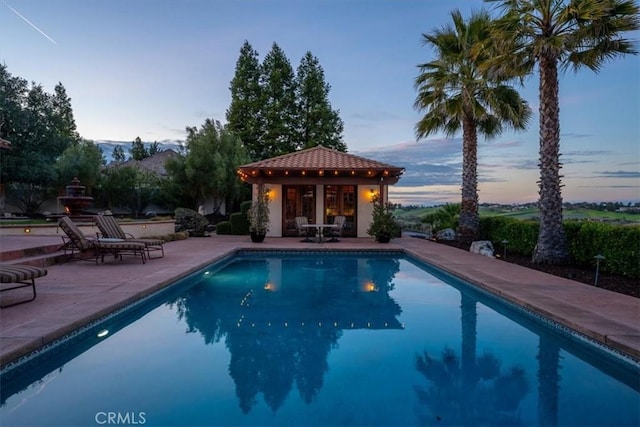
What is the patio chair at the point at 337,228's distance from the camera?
15.8 m

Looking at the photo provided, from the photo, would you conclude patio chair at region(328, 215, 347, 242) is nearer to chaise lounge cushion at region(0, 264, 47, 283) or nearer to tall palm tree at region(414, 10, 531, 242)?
tall palm tree at region(414, 10, 531, 242)

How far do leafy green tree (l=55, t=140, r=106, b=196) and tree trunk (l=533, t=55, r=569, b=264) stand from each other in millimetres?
27194

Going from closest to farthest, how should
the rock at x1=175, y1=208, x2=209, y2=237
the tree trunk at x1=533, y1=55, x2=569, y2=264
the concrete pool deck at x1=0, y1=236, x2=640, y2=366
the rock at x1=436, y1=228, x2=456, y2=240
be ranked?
the concrete pool deck at x1=0, y1=236, x2=640, y2=366 → the tree trunk at x1=533, y1=55, x2=569, y2=264 → the rock at x1=436, y1=228, x2=456, y2=240 → the rock at x1=175, y1=208, x2=209, y2=237

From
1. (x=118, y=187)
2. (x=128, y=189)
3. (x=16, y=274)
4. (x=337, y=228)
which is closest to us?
(x=16, y=274)

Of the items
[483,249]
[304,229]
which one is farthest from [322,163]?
[483,249]

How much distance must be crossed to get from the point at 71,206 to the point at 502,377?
46.1ft

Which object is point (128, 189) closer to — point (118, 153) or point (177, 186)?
point (177, 186)

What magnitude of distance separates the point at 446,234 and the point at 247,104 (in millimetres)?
19922

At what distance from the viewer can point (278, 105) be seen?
29.4 m

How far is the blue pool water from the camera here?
10.6 feet

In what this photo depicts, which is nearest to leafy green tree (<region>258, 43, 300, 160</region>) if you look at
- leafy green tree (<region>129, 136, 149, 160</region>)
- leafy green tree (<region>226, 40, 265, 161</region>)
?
leafy green tree (<region>226, 40, 265, 161</region>)

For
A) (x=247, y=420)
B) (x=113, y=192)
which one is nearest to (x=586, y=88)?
(x=247, y=420)

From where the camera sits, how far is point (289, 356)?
4508mm

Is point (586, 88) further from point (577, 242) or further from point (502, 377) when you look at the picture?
point (502, 377)
